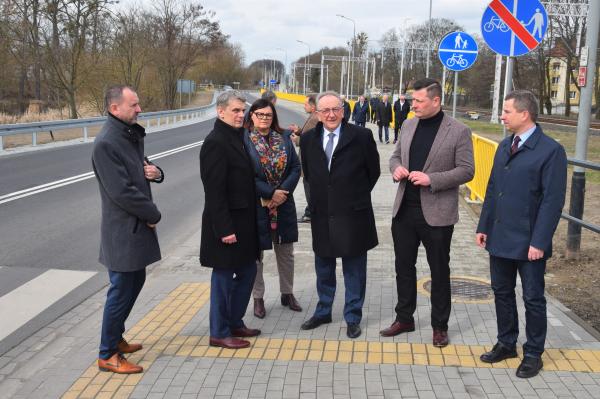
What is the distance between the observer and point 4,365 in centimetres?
423

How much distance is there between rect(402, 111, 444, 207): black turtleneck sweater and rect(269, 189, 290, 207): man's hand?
38.0 inches

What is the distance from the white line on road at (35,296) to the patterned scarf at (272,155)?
7.50 ft

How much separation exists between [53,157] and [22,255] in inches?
418

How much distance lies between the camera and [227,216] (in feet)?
13.9

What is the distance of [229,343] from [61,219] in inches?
218

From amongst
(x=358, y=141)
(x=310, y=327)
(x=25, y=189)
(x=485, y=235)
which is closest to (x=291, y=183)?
(x=358, y=141)

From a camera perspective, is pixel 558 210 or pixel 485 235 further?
pixel 485 235

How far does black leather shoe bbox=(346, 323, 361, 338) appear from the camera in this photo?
15.3ft

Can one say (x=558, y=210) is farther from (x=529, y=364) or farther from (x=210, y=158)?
(x=210, y=158)

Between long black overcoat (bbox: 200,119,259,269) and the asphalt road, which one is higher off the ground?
long black overcoat (bbox: 200,119,259,269)

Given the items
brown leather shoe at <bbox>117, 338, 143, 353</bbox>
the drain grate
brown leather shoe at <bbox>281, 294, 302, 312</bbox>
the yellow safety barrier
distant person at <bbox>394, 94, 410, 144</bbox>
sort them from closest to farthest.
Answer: brown leather shoe at <bbox>117, 338, 143, 353</bbox> < brown leather shoe at <bbox>281, 294, 302, 312</bbox> < the drain grate < the yellow safety barrier < distant person at <bbox>394, 94, 410, 144</bbox>

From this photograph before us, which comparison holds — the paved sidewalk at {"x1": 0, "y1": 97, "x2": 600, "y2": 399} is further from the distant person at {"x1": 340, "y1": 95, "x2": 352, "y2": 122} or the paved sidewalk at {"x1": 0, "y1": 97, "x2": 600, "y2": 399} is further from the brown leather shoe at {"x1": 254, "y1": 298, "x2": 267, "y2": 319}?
the distant person at {"x1": 340, "y1": 95, "x2": 352, "y2": 122}

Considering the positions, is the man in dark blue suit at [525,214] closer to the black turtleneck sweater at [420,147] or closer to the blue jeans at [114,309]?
the black turtleneck sweater at [420,147]

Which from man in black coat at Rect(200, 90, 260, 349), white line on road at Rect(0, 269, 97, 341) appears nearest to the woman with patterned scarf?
man in black coat at Rect(200, 90, 260, 349)
